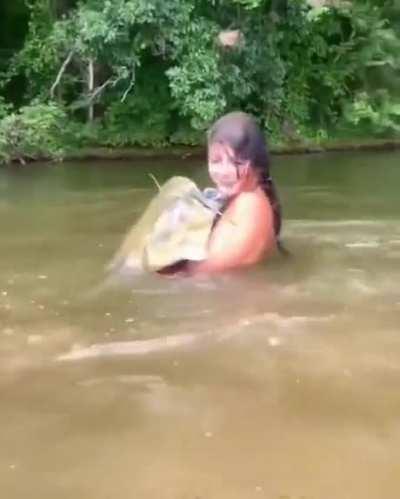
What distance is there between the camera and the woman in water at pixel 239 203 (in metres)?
6.38

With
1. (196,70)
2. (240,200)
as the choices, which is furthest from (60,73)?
(240,200)

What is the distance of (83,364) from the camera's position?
4828 mm

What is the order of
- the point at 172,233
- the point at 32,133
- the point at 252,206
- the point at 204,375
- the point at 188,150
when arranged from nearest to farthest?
the point at 204,375 < the point at 252,206 < the point at 172,233 < the point at 32,133 < the point at 188,150

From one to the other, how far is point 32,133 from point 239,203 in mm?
9268

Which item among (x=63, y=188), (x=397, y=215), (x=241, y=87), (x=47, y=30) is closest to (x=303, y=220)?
(x=397, y=215)

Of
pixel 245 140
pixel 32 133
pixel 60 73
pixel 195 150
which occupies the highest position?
pixel 245 140

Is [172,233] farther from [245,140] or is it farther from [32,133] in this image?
[32,133]

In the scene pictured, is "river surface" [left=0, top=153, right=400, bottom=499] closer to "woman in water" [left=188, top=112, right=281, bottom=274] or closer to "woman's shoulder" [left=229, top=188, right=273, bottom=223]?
"woman in water" [left=188, top=112, right=281, bottom=274]

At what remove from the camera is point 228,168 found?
6.66 metres

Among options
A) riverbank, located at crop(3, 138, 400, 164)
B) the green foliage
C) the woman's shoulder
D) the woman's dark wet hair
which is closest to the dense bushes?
the green foliage

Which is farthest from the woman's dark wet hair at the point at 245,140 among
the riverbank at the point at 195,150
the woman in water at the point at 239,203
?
the riverbank at the point at 195,150

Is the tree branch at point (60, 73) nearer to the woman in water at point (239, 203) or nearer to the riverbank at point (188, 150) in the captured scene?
the riverbank at point (188, 150)

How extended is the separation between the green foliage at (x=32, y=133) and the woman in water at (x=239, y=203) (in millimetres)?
8680

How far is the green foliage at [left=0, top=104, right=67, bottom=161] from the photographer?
49.4 feet
